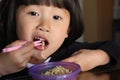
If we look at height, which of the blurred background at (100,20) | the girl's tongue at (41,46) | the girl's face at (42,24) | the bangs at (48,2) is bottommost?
the blurred background at (100,20)

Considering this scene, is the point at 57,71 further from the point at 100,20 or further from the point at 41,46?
the point at 100,20

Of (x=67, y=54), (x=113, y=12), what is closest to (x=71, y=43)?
(x=67, y=54)

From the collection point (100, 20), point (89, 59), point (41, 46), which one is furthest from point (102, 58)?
point (100, 20)

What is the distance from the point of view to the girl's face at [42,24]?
0.72 meters

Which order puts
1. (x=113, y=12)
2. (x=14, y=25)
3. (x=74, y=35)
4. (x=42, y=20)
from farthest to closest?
(x=113, y=12), (x=74, y=35), (x=14, y=25), (x=42, y=20)

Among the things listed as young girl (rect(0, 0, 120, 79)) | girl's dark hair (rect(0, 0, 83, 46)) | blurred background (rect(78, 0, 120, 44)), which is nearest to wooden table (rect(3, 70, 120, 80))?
young girl (rect(0, 0, 120, 79))

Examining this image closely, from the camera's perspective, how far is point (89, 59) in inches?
30.7

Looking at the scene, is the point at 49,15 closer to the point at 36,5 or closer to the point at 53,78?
the point at 36,5

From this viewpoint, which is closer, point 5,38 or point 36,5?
point 36,5

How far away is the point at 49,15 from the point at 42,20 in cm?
3

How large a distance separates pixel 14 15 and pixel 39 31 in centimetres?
14

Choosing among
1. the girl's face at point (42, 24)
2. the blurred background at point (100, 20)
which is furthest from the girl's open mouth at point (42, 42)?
the blurred background at point (100, 20)

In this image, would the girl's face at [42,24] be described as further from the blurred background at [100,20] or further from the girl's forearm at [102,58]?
the blurred background at [100,20]

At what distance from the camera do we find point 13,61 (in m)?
0.63
